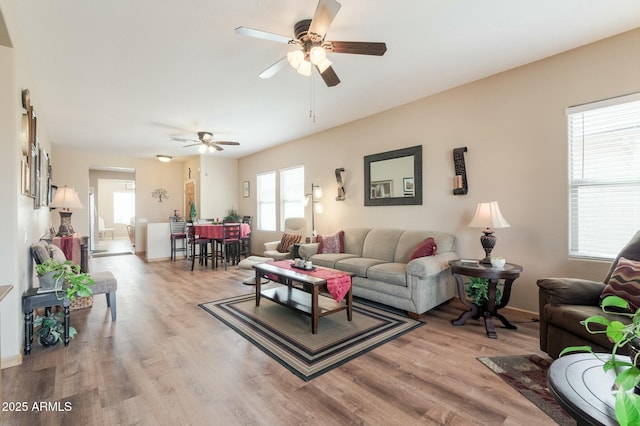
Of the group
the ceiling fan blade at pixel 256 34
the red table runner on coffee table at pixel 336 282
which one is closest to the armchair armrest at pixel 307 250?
the red table runner on coffee table at pixel 336 282

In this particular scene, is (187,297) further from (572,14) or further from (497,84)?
(572,14)

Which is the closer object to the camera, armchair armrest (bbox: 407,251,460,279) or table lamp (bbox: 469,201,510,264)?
table lamp (bbox: 469,201,510,264)

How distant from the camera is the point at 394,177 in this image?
464 centimetres

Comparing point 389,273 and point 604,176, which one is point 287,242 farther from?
point 604,176

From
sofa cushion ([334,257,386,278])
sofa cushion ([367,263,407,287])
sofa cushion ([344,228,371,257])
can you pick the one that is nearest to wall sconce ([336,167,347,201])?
sofa cushion ([344,228,371,257])

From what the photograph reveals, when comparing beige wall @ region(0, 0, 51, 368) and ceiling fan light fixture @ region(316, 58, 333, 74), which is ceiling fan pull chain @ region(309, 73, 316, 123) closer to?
ceiling fan light fixture @ region(316, 58, 333, 74)

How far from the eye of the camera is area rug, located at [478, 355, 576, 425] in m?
1.81

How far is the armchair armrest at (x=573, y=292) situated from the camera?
229 cm

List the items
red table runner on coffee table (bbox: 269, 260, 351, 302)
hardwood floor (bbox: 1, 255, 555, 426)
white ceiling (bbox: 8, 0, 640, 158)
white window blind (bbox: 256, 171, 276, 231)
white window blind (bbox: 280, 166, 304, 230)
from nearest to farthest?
hardwood floor (bbox: 1, 255, 555, 426), white ceiling (bbox: 8, 0, 640, 158), red table runner on coffee table (bbox: 269, 260, 351, 302), white window blind (bbox: 280, 166, 304, 230), white window blind (bbox: 256, 171, 276, 231)

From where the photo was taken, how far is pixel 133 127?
5488 millimetres

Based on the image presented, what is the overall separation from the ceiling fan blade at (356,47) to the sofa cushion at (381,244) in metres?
2.69

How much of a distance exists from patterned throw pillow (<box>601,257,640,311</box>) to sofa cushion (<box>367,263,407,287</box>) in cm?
168

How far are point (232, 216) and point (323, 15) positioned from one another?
649 cm

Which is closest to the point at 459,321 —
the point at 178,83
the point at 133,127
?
the point at 178,83
